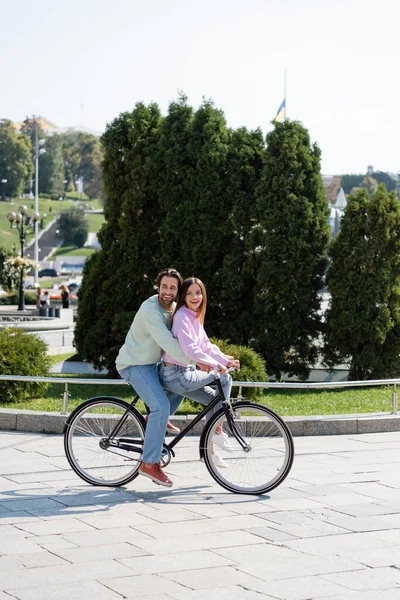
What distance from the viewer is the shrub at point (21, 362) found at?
41.4 ft

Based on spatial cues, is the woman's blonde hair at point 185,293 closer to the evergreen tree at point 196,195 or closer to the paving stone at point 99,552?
Answer: the paving stone at point 99,552

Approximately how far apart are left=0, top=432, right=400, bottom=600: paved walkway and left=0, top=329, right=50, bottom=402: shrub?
3.74m

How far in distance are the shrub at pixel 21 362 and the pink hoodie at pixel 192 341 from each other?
17.9ft

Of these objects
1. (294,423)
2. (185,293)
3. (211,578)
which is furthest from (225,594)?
(294,423)

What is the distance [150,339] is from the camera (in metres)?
7.52

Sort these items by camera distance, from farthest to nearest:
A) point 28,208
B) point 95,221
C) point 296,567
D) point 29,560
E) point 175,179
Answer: point 95,221 → point 28,208 → point 175,179 → point 29,560 → point 296,567

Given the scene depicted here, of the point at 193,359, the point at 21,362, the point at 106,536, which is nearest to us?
the point at 106,536

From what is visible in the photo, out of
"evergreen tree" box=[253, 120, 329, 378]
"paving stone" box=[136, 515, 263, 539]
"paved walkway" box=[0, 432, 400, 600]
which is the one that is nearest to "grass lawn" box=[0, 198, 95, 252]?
"evergreen tree" box=[253, 120, 329, 378]

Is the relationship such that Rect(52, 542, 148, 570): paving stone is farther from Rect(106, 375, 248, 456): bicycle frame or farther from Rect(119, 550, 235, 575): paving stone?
Rect(106, 375, 248, 456): bicycle frame

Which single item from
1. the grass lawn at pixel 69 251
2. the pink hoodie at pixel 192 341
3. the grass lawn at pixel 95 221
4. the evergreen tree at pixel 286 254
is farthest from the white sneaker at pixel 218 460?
the grass lawn at pixel 95 221

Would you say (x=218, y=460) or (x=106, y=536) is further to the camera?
(x=218, y=460)

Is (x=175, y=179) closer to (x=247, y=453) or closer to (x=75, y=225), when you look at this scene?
(x=247, y=453)

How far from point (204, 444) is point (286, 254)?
10198mm

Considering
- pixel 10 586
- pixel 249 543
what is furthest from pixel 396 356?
pixel 10 586
